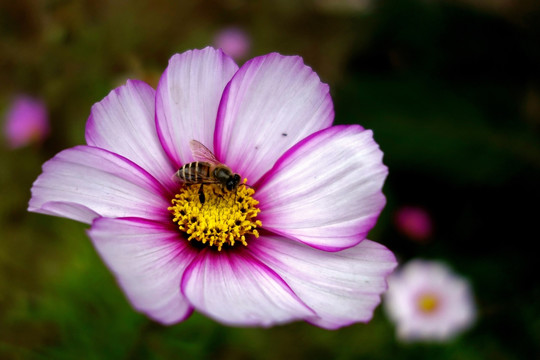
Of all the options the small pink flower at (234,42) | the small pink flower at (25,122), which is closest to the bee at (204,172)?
the small pink flower at (25,122)

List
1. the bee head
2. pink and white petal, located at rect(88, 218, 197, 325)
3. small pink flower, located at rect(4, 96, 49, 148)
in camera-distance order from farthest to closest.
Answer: small pink flower, located at rect(4, 96, 49, 148) → the bee head → pink and white petal, located at rect(88, 218, 197, 325)

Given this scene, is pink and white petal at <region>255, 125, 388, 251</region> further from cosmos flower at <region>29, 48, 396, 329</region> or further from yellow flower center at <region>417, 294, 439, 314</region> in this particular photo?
yellow flower center at <region>417, 294, 439, 314</region>

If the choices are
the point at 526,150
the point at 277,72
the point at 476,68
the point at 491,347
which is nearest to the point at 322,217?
the point at 277,72

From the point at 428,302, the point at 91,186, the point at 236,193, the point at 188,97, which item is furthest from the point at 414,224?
the point at 91,186

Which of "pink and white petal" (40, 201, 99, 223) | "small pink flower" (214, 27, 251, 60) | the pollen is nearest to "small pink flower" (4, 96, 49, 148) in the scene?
"small pink flower" (214, 27, 251, 60)

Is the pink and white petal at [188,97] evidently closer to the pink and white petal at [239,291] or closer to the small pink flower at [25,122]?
the pink and white petal at [239,291]

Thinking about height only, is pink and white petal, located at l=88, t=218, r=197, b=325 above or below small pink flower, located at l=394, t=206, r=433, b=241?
above
